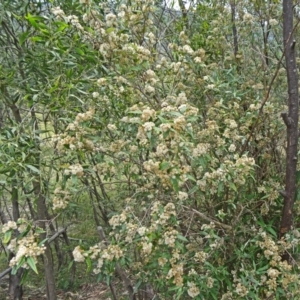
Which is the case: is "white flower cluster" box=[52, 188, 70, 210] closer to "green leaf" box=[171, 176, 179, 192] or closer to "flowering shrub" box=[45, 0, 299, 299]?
"flowering shrub" box=[45, 0, 299, 299]

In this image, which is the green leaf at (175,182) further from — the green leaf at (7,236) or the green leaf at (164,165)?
the green leaf at (7,236)

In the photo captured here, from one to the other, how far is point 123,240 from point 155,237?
230mm

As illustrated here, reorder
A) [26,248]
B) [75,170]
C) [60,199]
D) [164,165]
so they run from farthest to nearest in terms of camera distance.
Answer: [60,199] → [75,170] → [164,165] → [26,248]

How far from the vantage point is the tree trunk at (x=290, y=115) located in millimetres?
1838

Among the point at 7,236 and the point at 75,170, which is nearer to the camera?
the point at 7,236

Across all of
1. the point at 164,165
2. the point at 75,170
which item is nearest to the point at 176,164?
the point at 164,165

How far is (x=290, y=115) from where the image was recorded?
6.22 ft

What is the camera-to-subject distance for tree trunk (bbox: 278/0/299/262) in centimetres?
184

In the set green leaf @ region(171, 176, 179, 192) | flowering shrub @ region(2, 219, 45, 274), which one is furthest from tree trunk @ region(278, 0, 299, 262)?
flowering shrub @ region(2, 219, 45, 274)

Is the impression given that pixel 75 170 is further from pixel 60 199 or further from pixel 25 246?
pixel 25 246

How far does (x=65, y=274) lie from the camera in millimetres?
3738

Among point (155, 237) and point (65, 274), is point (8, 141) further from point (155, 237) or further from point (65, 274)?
point (65, 274)

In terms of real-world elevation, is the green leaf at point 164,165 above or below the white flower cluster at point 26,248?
above

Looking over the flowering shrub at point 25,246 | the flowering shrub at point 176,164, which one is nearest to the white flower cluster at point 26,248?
→ the flowering shrub at point 25,246
